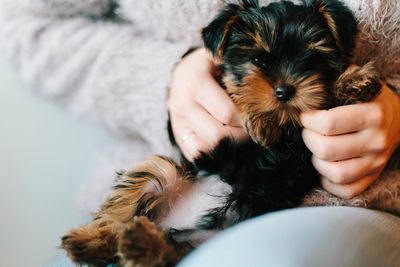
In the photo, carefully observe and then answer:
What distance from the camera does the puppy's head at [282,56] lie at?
3.79 ft

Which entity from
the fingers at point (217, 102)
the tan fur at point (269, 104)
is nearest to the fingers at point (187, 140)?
the fingers at point (217, 102)

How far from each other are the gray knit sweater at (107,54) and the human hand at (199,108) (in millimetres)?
75

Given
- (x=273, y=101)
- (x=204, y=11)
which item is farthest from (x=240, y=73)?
(x=204, y=11)

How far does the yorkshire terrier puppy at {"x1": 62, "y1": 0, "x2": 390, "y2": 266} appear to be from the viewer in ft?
3.79

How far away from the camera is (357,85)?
46.2 inches

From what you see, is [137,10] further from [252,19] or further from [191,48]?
[252,19]

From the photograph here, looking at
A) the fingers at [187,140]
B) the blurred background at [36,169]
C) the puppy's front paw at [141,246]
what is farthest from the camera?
the blurred background at [36,169]

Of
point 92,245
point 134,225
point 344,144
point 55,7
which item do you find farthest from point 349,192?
point 55,7

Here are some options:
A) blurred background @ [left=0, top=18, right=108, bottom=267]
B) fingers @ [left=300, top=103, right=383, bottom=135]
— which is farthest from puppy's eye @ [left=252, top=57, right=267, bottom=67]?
blurred background @ [left=0, top=18, right=108, bottom=267]

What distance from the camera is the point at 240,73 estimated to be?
4.21 feet

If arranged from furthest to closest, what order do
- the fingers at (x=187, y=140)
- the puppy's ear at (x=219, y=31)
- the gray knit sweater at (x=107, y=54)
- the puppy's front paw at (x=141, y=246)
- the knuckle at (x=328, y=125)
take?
1. the gray knit sweater at (x=107, y=54)
2. the fingers at (x=187, y=140)
3. the puppy's ear at (x=219, y=31)
4. the knuckle at (x=328, y=125)
5. the puppy's front paw at (x=141, y=246)

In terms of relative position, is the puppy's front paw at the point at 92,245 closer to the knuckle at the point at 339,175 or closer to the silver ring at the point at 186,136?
the silver ring at the point at 186,136

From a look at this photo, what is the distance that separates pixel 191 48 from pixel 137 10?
30 centimetres

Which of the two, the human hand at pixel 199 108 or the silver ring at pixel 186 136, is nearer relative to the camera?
the human hand at pixel 199 108
